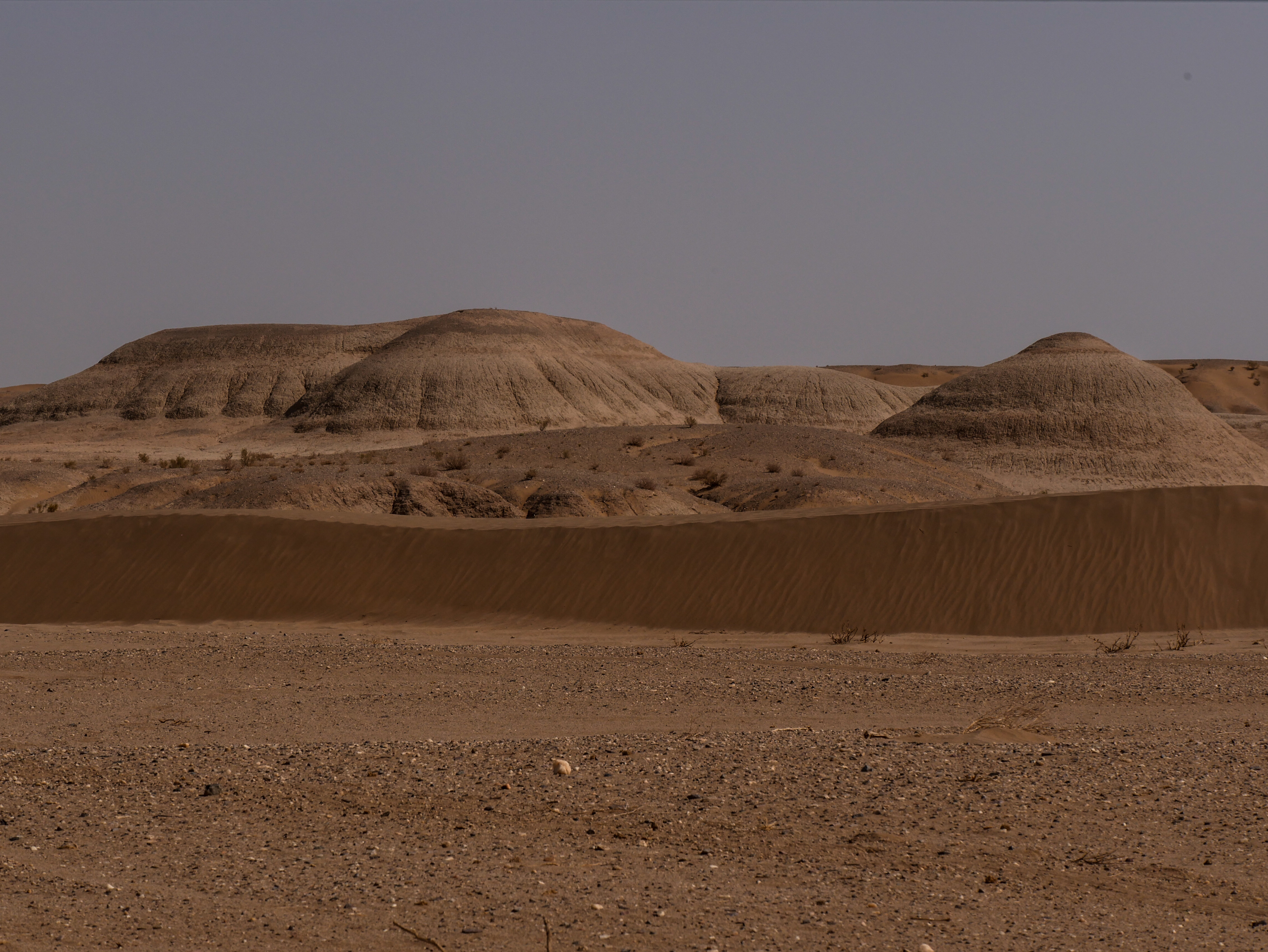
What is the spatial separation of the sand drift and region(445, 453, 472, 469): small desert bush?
15.2 meters

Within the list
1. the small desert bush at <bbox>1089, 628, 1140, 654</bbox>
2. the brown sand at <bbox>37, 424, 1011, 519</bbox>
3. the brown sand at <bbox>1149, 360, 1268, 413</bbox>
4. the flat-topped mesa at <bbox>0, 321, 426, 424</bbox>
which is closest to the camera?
the small desert bush at <bbox>1089, 628, 1140, 654</bbox>

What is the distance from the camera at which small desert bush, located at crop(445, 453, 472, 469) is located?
1446 inches

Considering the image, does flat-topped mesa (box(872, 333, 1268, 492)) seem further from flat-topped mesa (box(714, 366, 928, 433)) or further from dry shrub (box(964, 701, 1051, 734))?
dry shrub (box(964, 701, 1051, 734))

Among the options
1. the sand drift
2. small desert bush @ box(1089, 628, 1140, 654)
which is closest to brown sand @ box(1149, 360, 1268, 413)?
the sand drift

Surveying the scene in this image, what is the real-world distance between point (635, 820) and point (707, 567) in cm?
1267

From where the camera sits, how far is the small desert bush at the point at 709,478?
34.6 m

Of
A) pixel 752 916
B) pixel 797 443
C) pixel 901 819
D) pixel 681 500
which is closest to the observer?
pixel 752 916

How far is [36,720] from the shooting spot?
10.3 meters

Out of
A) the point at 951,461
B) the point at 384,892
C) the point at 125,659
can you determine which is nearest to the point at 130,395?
the point at 951,461

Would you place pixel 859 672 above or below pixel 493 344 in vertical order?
below

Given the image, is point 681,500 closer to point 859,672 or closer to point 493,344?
point 859,672

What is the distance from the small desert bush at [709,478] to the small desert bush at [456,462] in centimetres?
694

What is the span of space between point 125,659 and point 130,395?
81275 millimetres

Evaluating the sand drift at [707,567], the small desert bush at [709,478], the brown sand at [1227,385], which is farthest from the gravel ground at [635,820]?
the brown sand at [1227,385]
